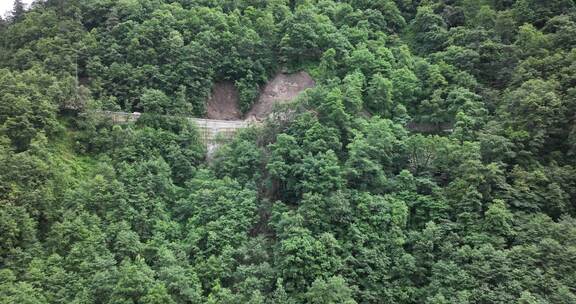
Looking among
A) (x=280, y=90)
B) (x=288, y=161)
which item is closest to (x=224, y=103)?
(x=280, y=90)

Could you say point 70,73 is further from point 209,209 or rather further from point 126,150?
point 209,209

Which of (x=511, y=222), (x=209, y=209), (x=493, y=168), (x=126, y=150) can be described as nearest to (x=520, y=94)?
(x=493, y=168)

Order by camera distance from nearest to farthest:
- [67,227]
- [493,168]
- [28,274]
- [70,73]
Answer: [28,274] < [67,227] < [493,168] < [70,73]

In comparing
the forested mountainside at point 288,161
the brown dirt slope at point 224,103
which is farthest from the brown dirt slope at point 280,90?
the brown dirt slope at point 224,103

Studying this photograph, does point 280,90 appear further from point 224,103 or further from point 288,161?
point 288,161

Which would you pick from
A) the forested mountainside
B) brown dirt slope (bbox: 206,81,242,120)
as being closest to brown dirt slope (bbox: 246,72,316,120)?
the forested mountainside

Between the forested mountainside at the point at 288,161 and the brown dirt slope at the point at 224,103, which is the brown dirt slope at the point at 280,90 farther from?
the brown dirt slope at the point at 224,103

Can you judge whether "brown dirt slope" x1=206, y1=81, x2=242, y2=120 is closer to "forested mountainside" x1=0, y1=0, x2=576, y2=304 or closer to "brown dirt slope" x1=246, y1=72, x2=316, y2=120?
"forested mountainside" x1=0, y1=0, x2=576, y2=304
